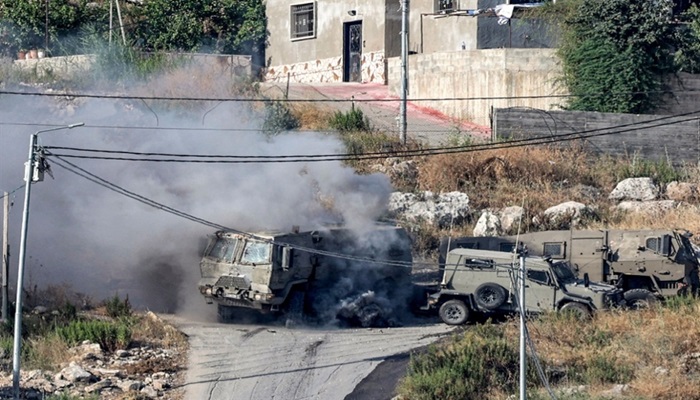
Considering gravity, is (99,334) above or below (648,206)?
below

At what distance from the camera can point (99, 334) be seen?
25.4 metres

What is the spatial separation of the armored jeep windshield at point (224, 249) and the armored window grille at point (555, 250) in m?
7.51

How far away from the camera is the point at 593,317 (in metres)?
26.8

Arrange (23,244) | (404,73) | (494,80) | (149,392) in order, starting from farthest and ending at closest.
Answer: (494,80), (404,73), (149,392), (23,244)

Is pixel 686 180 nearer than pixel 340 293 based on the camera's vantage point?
No

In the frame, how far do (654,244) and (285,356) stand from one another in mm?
9292

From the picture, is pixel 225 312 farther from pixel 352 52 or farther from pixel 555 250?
pixel 352 52

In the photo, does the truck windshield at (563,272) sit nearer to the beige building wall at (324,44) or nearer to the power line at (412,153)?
the power line at (412,153)

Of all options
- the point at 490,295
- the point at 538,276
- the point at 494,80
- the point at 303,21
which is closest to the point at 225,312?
the point at 490,295

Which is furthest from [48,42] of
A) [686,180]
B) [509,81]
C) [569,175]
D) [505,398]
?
[505,398]

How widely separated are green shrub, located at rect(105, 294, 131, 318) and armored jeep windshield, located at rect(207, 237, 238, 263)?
2.26m

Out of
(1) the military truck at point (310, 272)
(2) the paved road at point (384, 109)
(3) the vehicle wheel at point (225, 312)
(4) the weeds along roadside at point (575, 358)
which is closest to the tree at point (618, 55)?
(2) the paved road at point (384, 109)

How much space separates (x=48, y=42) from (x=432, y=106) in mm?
15051

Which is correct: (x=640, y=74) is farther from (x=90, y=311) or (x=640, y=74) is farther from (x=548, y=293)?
(x=90, y=311)
